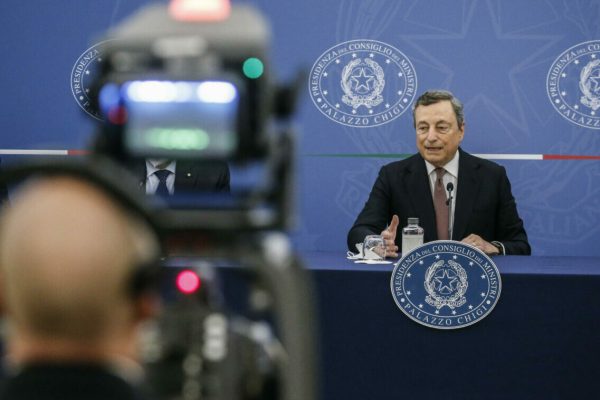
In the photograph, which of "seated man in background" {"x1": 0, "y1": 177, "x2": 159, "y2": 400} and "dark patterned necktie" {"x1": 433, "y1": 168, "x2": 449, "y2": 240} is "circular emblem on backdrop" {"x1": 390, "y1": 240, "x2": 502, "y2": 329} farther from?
"seated man in background" {"x1": 0, "y1": 177, "x2": 159, "y2": 400}

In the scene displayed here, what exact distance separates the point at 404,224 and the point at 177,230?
12.7 feet

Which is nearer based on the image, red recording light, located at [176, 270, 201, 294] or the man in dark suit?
red recording light, located at [176, 270, 201, 294]

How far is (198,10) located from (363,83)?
496 cm

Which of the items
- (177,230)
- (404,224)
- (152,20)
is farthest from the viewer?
(404,224)

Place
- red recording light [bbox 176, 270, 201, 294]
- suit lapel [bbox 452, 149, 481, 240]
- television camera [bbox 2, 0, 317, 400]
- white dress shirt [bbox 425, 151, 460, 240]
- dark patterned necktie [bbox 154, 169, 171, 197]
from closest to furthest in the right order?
television camera [bbox 2, 0, 317, 400]
red recording light [bbox 176, 270, 201, 294]
suit lapel [bbox 452, 149, 481, 240]
white dress shirt [bbox 425, 151, 460, 240]
dark patterned necktie [bbox 154, 169, 171, 197]

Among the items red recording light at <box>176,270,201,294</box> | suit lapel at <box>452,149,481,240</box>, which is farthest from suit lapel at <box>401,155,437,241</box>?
red recording light at <box>176,270,201,294</box>

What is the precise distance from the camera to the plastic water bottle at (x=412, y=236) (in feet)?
14.3

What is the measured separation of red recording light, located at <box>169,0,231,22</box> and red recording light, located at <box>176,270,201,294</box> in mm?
380

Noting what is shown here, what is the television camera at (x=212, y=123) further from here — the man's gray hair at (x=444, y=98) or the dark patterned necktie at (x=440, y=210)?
the man's gray hair at (x=444, y=98)

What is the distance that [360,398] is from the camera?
4016 millimetres

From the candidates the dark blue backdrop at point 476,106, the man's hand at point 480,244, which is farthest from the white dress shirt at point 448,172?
the dark blue backdrop at point 476,106

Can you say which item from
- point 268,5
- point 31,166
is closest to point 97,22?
point 268,5

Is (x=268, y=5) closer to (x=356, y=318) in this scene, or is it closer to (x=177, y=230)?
(x=356, y=318)

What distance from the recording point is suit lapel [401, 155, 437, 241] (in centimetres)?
474
